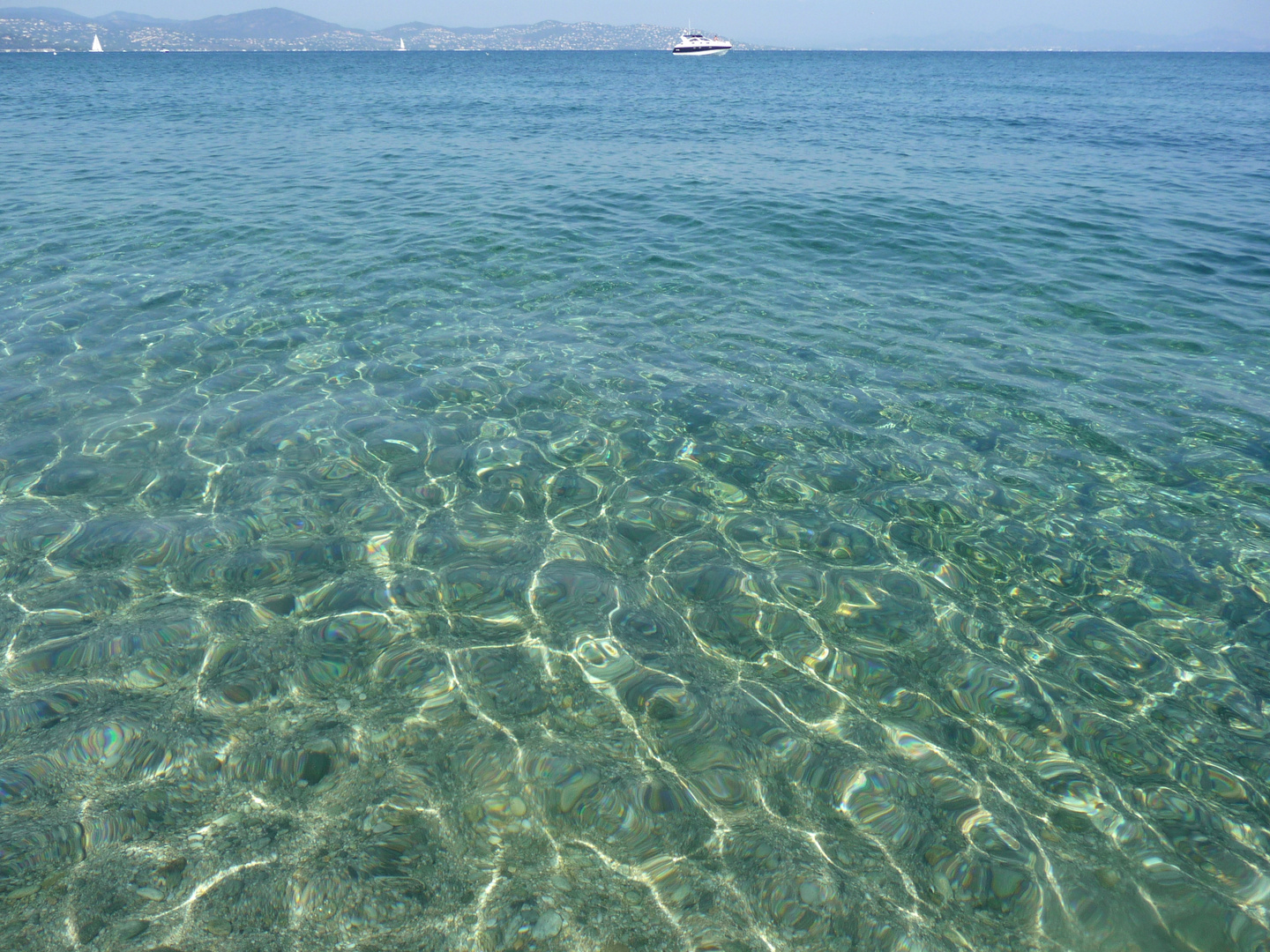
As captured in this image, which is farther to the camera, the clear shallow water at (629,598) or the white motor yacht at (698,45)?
the white motor yacht at (698,45)

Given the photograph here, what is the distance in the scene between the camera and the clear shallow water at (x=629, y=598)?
484cm

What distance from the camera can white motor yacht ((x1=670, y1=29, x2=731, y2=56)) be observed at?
147 m

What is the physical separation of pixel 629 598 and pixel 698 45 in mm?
169573

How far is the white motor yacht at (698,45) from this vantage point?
147 meters

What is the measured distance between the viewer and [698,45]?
482 ft

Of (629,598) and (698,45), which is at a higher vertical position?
(698,45)

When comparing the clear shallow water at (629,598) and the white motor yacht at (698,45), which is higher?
the white motor yacht at (698,45)

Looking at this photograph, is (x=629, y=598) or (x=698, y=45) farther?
(x=698, y=45)

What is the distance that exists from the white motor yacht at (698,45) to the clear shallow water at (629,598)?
507 ft

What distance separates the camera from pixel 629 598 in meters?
7.47

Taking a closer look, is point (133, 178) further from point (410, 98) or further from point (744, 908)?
point (410, 98)

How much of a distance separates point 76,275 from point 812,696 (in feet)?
62.8

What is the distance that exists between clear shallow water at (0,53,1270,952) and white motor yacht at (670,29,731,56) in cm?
15461

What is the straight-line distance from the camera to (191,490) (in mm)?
8922
